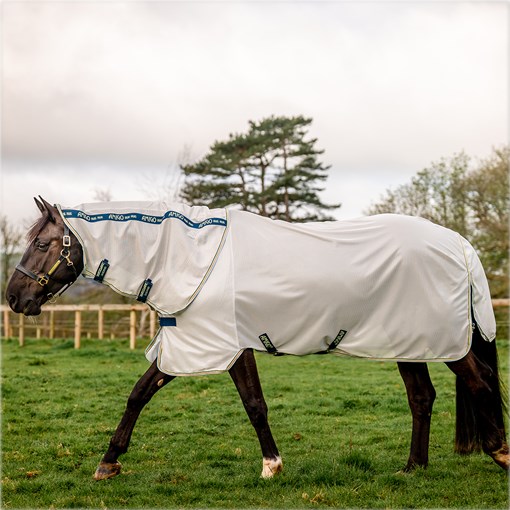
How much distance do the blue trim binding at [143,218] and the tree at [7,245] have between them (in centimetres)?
2912

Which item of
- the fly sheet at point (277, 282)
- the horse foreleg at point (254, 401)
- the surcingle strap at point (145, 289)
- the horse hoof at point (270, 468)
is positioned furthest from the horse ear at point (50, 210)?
the horse hoof at point (270, 468)

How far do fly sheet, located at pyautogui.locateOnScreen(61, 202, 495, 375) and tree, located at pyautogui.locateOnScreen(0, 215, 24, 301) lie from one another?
96.0ft

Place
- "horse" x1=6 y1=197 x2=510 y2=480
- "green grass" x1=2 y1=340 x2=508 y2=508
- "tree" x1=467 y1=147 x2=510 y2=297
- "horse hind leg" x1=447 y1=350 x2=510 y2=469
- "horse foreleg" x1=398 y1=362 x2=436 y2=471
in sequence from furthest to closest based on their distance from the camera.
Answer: "tree" x1=467 y1=147 x2=510 y2=297, "horse foreleg" x1=398 y1=362 x2=436 y2=471, "horse hind leg" x1=447 y1=350 x2=510 y2=469, "horse" x1=6 y1=197 x2=510 y2=480, "green grass" x1=2 y1=340 x2=508 y2=508

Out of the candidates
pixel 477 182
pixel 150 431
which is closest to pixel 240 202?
pixel 477 182

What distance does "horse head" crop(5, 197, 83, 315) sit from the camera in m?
5.76

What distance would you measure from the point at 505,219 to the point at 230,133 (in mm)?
14433

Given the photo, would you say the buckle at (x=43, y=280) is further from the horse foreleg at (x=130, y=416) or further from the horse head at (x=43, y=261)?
the horse foreleg at (x=130, y=416)

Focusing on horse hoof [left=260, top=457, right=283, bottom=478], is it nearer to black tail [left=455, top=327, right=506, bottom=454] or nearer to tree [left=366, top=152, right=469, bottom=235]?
black tail [left=455, top=327, right=506, bottom=454]

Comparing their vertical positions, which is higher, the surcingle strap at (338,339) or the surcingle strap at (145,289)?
the surcingle strap at (145,289)

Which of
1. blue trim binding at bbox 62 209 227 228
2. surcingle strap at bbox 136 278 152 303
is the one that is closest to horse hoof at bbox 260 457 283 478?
surcingle strap at bbox 136 278 152 303

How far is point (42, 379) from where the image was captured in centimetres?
1220

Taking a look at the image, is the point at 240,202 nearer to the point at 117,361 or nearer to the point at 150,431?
the point at 117,361

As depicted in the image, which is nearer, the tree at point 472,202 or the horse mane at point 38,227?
the horse mane at point 38,227

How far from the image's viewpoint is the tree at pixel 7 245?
34125 mm
